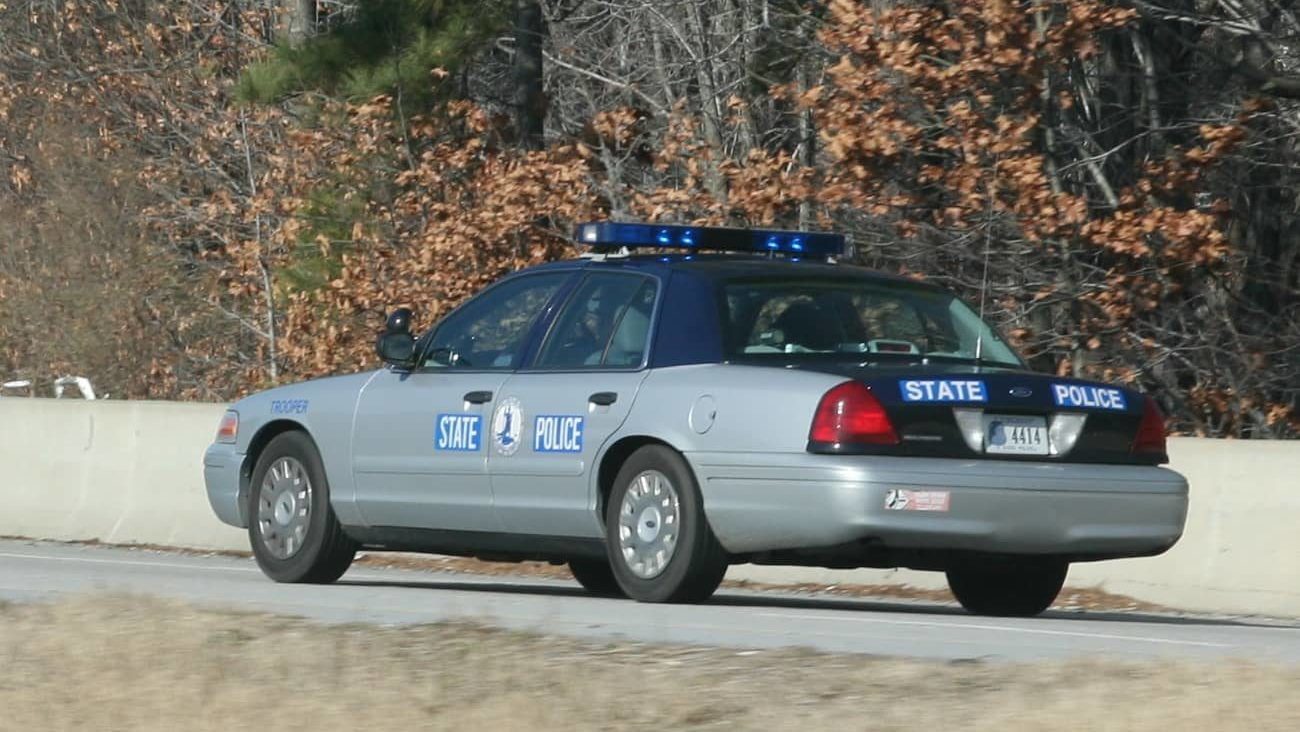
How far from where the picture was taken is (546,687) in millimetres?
6758

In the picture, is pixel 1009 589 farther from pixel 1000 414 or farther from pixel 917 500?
pixel 917 500

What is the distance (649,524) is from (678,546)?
19 cm

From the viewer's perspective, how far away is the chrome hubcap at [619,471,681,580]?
984 cm

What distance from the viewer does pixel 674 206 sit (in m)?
18.7

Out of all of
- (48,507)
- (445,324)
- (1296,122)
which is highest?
(1296,122)

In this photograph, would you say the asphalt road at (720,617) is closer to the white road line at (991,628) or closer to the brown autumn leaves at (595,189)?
the white road line at (991,628)

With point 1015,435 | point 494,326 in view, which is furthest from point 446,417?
point 1015,435

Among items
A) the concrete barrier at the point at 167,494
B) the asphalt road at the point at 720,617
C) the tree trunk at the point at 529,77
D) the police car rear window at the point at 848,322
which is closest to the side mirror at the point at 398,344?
the asphalt road at the point at 720,617

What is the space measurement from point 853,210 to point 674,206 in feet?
5.27

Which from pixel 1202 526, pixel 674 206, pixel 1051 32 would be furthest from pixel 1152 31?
pixel 1202 526

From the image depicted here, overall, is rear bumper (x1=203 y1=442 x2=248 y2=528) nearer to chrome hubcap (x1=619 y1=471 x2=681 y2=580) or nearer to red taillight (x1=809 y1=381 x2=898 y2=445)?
chrome hubcap (x1=619 y1=471 x2=681 y2=580)

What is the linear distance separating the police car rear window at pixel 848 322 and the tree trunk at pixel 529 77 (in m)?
12.5

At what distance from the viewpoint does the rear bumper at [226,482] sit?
12055mm

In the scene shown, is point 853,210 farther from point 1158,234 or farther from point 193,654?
point 193,654
